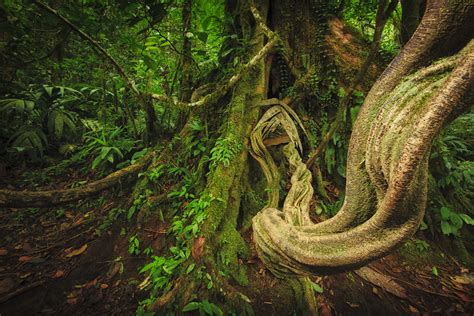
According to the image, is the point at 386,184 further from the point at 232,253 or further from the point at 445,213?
the point at 445,213

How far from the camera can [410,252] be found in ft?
8.56

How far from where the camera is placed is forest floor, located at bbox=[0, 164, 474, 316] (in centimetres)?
182

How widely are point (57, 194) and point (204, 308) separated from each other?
1488 mm

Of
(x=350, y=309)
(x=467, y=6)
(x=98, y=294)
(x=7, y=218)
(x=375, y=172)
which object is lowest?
(x=350, y=309)

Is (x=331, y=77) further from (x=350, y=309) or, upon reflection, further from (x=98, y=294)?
(x=98, y=294)

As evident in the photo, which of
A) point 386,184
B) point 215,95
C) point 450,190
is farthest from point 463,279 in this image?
point 215,95

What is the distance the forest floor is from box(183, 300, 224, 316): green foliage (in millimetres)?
404

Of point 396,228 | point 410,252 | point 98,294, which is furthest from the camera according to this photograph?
point 410,252

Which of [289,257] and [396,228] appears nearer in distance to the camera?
[396,228]

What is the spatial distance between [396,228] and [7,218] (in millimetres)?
3809

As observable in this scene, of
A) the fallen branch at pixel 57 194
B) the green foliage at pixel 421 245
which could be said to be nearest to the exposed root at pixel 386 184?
the fallen branch at pixel 57 194

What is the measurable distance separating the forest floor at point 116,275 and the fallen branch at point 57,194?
35 centimetres

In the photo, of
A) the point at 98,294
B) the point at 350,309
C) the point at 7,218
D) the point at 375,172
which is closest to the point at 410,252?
the point at 350,309

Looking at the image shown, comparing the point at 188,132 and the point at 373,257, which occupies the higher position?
the point at 188,132
